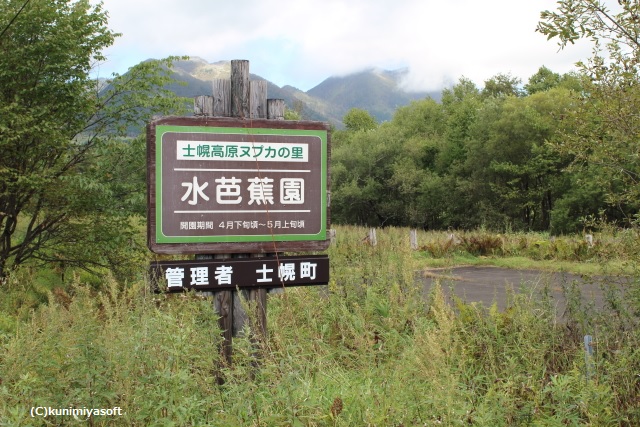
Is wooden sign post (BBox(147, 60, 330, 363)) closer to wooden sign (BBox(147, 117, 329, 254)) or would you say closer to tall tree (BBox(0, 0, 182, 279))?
wooden sign (BBox(147, 117, 329, 254))

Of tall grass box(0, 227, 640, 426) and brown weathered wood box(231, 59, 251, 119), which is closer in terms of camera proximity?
tall grass box(0, 227, 640, 426)

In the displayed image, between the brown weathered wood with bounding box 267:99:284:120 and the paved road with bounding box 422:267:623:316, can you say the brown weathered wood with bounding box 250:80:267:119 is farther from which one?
the paved road with bounding box 422:267:623:316

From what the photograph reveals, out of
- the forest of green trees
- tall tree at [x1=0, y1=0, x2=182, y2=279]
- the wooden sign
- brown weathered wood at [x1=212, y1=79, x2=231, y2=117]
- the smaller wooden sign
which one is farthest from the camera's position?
the forest of green trees

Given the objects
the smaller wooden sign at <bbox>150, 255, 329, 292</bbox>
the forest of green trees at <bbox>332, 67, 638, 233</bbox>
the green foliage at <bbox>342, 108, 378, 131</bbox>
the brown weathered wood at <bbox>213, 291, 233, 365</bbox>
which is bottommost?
the brown weathered wood at <bbox>213, 291, 233, 365</bbox>

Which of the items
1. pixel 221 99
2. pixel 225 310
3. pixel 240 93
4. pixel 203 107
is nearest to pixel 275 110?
pixel 240 93

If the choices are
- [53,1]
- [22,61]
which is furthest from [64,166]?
[53,1]

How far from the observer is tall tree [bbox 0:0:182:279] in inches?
365

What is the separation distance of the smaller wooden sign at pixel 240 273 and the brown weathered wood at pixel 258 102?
1.16 meters

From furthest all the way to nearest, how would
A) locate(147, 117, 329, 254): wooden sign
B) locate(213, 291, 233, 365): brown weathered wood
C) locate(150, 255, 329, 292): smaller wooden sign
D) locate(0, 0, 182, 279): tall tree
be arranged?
1. locate(0, 0, 182, 279): tall tree
2. locate(213, 291, 233, 365): brown weathered wood
3. locate(147, 117, 329, 254): wooden sign
4. locate(150, 255, 329, 292): smaller wooden sign

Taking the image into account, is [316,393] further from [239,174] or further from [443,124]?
[443,124]

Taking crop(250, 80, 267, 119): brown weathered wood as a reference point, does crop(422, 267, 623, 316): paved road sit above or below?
below

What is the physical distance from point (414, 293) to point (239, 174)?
286 centimetres

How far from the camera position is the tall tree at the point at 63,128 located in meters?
9.28

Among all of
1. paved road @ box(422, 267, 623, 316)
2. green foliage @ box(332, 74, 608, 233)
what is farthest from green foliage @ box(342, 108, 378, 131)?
paved road @ box(422, 267, 623, 316)
